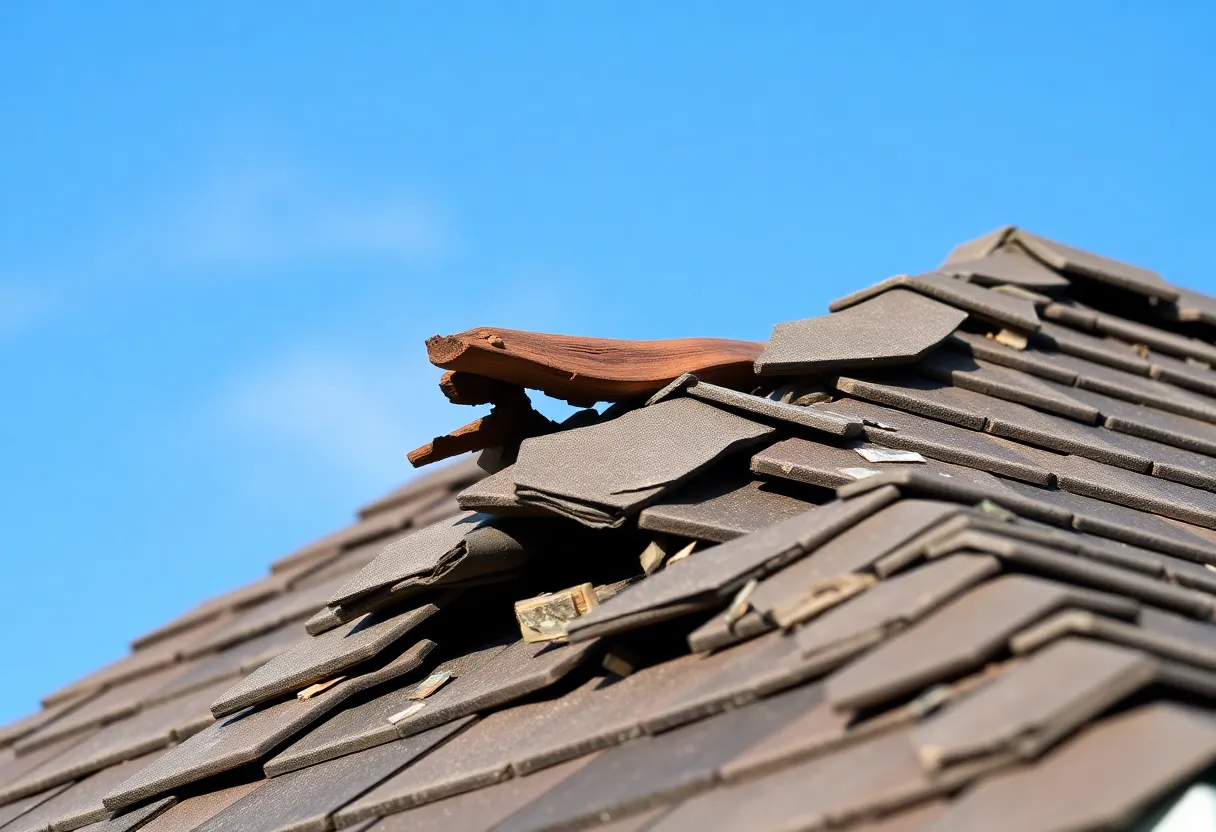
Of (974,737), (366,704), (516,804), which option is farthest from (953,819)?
(366,704)

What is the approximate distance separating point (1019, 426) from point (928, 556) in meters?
1.54

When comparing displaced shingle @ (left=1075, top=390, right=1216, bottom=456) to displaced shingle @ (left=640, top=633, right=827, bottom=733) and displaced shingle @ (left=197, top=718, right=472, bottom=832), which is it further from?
displaced shingle @ (left=197, top=718, right=472, bottom=832)

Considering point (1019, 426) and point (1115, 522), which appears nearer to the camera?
point (1115, 522)

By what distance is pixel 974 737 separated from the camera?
1.67 meters

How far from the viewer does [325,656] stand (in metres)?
3.37

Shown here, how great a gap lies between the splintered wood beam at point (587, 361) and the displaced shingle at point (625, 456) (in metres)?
0.15

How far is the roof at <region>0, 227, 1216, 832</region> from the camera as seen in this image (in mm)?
1766

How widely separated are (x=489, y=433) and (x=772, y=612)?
124cm

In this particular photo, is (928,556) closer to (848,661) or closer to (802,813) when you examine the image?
(848,661)

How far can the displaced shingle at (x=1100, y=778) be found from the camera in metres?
1.51

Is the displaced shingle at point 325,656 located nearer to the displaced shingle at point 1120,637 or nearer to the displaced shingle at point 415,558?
the displaced shingle at point 415,558

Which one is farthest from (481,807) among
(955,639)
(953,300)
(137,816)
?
(953,300)

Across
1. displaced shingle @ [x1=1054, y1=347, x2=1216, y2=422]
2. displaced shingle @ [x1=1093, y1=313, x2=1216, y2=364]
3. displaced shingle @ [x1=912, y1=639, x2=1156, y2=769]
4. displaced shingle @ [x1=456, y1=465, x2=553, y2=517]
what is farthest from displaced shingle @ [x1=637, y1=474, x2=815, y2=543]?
displaced shingle @ [x1=1093, y1=313, x2=1216, y2=364]

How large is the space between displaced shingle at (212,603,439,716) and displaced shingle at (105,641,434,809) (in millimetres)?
45
